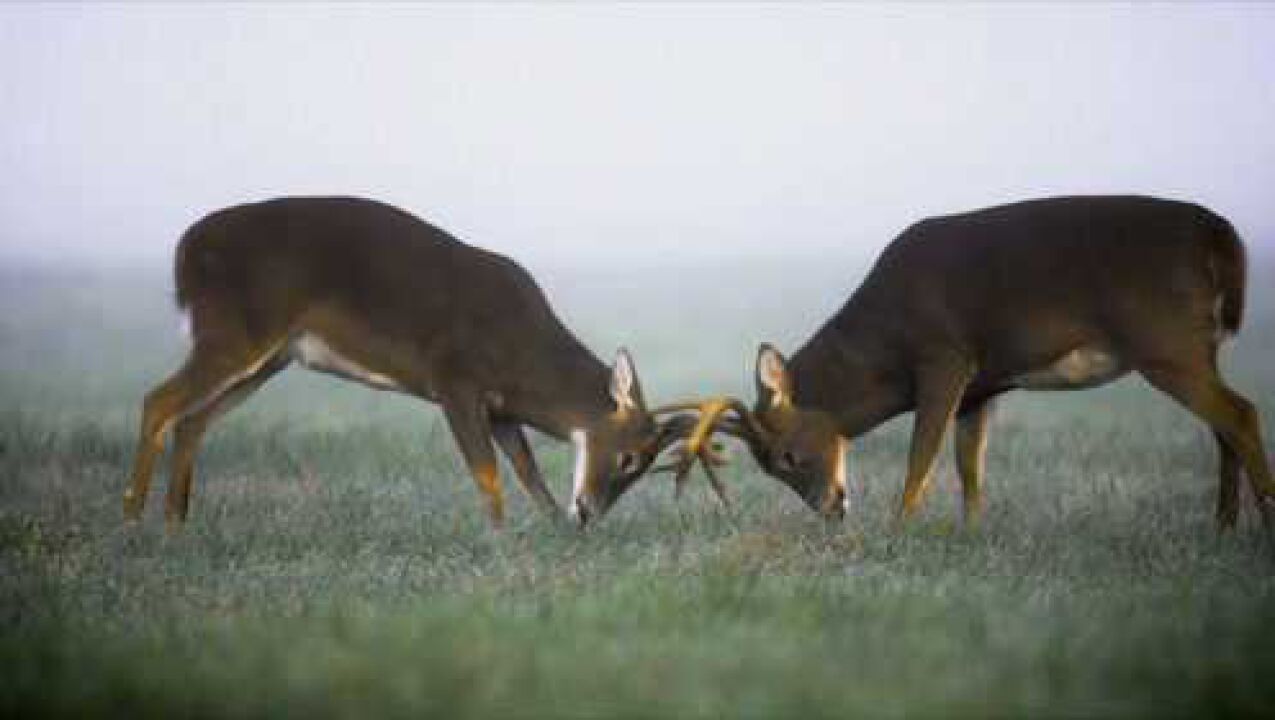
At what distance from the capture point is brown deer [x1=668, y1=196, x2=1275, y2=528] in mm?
9922

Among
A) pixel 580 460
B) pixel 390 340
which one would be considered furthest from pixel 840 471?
pixel 390 340

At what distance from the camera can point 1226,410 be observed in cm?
984

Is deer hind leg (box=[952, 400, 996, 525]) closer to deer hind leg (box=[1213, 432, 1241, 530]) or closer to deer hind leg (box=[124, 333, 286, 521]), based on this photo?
deer hind leg (box=[1213, 432, 1241, 530])

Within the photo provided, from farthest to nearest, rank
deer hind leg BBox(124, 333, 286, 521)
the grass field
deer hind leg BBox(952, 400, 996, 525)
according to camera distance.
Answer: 1. deer hind leg BBox(952, 400, 996, 525)
2. deer hind leg BBox(124, 333, 286, 521)
3. the grass field

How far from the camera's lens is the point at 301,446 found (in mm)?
15367

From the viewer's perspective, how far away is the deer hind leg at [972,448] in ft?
37.3

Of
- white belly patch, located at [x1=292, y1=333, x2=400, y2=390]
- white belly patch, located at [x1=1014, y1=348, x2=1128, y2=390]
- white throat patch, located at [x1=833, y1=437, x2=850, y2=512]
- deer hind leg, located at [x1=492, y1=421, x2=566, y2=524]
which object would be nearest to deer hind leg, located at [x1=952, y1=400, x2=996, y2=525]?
white belly patch, located at [x1=1014, y1=348, x2=1128, y2=390]

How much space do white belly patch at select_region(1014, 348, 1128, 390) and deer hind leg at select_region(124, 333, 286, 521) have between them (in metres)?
4.67

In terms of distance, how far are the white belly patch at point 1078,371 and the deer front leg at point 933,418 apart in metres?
0.41

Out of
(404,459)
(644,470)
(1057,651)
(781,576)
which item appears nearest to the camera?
(1057,651)

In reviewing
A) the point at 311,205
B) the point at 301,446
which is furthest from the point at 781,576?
the point at 301,446

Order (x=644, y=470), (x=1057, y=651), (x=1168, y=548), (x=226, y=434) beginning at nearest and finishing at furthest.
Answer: (x=1057, y=651), (x=1168, y=548), (x=644, y=470), (x=226, y=434)

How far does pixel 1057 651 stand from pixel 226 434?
10.9m

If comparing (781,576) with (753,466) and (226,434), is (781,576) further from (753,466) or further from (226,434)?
(226,434)
